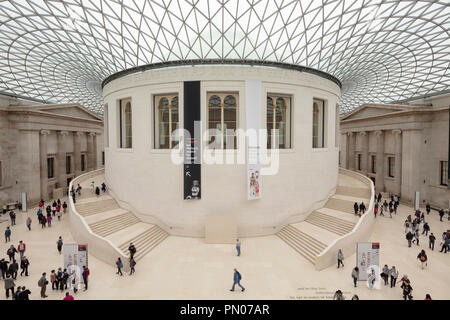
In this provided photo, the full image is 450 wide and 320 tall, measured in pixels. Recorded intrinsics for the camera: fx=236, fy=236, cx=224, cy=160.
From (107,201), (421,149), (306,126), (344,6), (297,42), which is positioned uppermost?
(344,6)

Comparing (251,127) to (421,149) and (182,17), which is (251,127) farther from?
(421,149)

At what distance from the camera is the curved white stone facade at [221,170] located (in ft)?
62.5

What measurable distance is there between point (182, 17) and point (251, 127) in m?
12.1

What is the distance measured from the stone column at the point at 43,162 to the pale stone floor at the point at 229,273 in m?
13.5

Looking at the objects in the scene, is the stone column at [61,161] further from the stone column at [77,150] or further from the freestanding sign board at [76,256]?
the freestanding sign board at [76,256]

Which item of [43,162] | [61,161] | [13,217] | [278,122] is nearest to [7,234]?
Result: [13,217]

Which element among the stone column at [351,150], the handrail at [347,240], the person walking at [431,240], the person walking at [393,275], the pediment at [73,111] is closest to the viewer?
the person walking at [393,275]

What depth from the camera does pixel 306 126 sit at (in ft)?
68.5

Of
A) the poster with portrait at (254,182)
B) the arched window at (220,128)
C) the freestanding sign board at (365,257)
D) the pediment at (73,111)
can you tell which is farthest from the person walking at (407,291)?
the pediment at (73,111)

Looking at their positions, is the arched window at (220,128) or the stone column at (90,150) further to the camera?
the stone column at (90,150)

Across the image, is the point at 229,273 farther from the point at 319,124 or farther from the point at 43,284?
→ the point at 319,124

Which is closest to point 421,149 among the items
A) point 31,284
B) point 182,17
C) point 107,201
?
point 182,17

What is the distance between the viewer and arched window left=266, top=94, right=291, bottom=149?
66.9 feet

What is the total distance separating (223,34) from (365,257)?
20.8 meters
